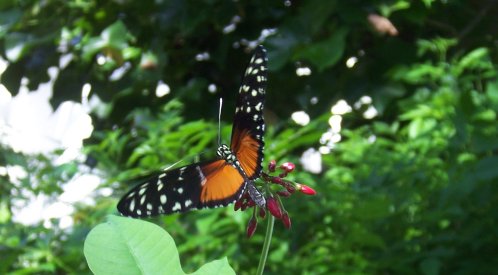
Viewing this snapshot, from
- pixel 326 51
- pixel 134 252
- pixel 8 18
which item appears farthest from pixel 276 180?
pixel 8 18

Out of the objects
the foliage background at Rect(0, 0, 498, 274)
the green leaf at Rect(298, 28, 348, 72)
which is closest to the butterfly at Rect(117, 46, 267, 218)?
the foliage background at Rect(0, 0, 498, 274)

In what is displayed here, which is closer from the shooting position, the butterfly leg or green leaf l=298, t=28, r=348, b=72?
the butterfly leg

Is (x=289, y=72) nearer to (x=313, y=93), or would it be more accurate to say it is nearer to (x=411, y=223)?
(x=313, y=93)

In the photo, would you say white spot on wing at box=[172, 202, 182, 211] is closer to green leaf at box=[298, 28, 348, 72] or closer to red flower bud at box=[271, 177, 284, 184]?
red flower bud at box=[271, 177, 284, 184]

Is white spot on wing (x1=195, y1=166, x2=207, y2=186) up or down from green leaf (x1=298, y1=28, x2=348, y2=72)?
down

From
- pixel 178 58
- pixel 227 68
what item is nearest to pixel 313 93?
pixel 227 68

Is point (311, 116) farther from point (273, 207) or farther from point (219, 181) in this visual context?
point (273, 207)
